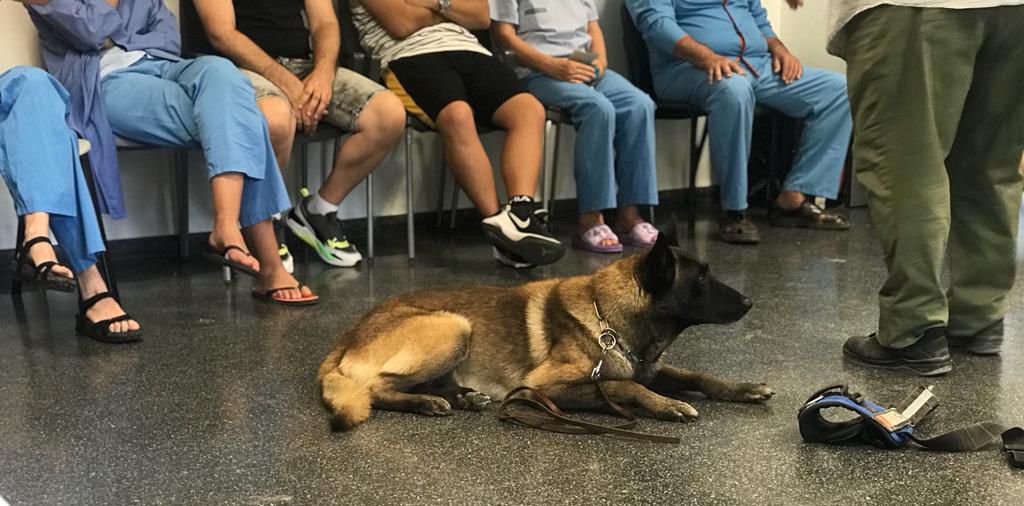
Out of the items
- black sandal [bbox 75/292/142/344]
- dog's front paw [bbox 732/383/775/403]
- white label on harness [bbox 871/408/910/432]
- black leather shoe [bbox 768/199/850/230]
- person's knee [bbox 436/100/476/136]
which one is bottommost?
black leather shoe [bbox 768/199/850/230]

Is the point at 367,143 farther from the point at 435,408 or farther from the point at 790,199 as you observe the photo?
the point at 790,199

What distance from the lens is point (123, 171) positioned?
3.63 m

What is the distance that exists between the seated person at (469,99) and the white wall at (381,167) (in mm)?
586

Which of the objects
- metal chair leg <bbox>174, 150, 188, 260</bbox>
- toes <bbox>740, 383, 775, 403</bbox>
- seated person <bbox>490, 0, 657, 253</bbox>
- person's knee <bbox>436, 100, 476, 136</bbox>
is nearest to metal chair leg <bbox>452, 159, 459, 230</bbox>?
seated person <bbox>490, 0, 657, 253</bbox>

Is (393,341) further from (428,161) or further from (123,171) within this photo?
(428,161)

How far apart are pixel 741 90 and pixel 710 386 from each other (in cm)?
241

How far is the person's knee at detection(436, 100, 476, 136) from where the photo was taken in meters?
3.50

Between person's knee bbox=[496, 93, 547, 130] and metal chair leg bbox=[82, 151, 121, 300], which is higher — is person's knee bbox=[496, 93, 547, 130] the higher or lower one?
the higher one

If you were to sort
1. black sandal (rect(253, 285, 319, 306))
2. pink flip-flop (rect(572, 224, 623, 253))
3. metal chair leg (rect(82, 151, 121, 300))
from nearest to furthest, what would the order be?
metal chair leg (rect(82, 151, 121, 300)) < black sandal (rect(253, 285, 319, 306)) < pink flip-flop (rect(572, 224, 623, 253))

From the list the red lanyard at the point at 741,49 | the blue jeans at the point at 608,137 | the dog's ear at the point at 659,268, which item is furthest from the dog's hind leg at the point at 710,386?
the red lanyard at the point at 741,49

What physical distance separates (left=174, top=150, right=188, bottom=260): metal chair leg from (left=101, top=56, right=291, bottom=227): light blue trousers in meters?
0.57

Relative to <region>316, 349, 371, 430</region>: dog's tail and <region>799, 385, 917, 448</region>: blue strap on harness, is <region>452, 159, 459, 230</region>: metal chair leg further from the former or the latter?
<region>799, 385, 917, 448</region>: blue strap on harness

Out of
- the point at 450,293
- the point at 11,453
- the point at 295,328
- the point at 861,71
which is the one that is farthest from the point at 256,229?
the point at 861,71

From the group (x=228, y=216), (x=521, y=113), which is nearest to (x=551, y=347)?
(x=228, y=216)
